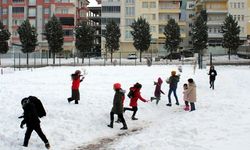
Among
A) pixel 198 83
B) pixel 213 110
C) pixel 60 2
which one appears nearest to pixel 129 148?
pixel 213 110

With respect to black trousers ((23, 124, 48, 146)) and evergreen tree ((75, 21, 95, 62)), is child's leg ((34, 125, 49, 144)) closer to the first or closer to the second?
black trousers ((23, 124, 48, 146))

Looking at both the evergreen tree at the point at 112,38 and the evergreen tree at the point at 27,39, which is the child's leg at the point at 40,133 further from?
the evergreen tree at the point at 112,38

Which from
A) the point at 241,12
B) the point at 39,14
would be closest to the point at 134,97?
the point at 241,12

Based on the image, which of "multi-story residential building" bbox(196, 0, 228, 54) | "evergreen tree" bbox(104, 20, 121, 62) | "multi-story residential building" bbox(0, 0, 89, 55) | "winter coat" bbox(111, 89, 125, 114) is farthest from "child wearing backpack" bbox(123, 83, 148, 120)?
"multi-story residential building" bbox(0, 0, 89, 55)

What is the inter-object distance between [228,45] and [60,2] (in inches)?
1750

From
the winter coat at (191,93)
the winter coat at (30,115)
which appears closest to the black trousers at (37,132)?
the winter coat at (30,115)

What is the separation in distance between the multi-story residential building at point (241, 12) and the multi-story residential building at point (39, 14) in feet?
117

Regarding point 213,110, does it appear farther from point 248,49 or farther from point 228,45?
point 248,49

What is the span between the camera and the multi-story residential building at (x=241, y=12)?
324 ft

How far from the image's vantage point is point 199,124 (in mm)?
15859

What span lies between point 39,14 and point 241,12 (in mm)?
45374

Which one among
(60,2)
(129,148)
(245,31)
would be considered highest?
(60,2)

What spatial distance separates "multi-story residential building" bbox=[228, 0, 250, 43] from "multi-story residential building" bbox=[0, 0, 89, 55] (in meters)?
35.7

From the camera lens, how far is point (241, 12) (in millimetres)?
99062
